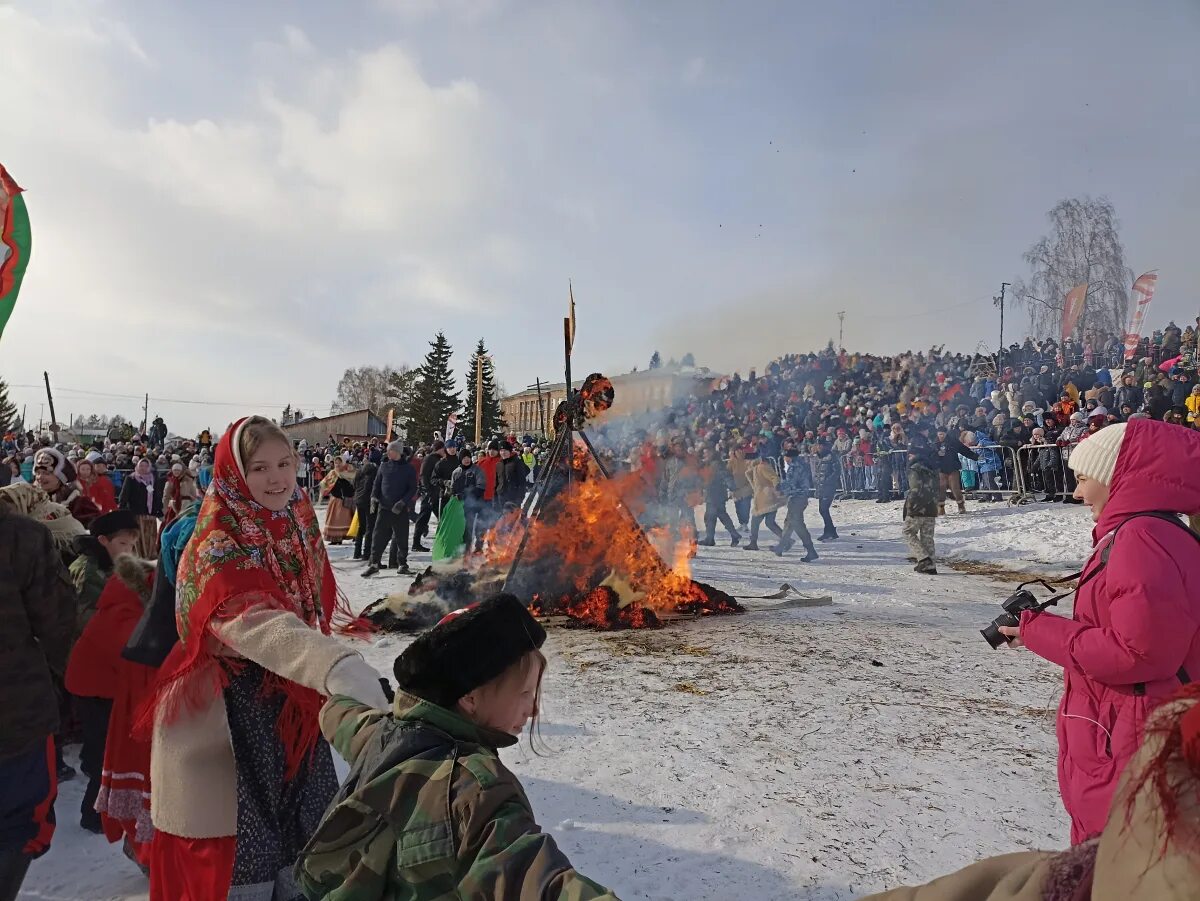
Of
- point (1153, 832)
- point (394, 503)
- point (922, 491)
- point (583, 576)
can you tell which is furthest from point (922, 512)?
point (1153, 832)

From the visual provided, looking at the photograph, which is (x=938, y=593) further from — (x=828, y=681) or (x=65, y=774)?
(x=65, y=774)

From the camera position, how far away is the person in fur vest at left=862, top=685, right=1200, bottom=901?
71cm

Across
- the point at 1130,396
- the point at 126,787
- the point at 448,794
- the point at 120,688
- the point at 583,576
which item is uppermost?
the point at 1130,396

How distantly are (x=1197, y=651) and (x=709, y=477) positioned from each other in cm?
1353

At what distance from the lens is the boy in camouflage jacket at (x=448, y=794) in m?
1.36

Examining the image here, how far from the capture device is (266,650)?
81.8 inches

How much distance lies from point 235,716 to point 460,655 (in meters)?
1.22

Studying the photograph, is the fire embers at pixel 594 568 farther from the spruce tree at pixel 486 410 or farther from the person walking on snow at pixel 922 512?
the spruce tree at pixel 486 410

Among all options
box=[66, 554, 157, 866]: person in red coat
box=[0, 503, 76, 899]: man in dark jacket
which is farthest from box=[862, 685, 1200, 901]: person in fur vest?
box=[66, 554, 157, 866]: person in red coat

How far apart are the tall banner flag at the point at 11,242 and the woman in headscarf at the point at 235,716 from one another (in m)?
3.38

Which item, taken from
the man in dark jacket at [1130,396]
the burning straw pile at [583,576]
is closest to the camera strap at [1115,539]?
the burning straw pile at [583,576]

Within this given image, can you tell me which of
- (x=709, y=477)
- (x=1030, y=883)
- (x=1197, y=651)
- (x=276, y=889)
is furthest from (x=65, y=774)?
(x=709, y=477)

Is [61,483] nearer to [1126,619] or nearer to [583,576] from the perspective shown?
[583,576]

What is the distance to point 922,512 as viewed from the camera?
1128 centimetres
